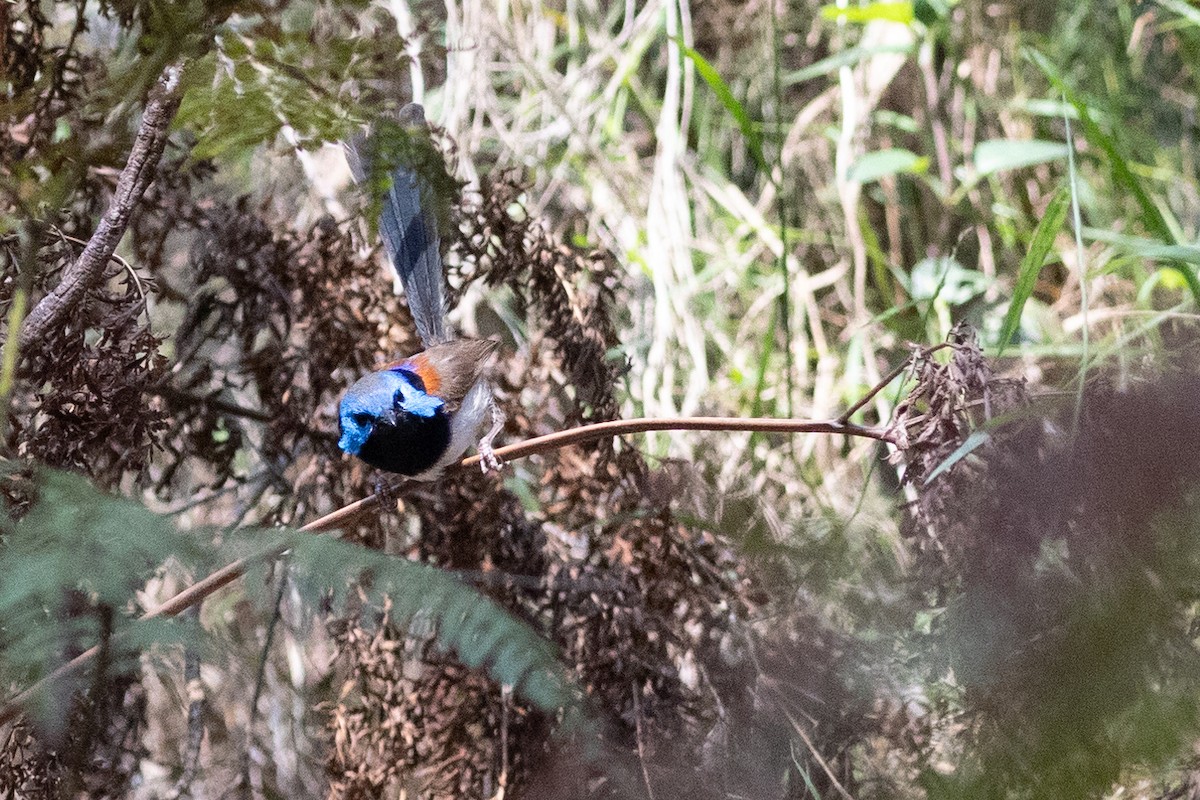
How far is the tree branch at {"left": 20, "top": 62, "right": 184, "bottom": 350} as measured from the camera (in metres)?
1.76

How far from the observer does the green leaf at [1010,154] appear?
390 cm

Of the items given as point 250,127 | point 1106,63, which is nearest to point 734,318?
point 1106,63

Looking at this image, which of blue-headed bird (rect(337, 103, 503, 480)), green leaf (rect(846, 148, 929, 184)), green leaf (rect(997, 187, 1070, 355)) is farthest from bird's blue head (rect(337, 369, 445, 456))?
green leaf (rect(846, 148, 929, 184))

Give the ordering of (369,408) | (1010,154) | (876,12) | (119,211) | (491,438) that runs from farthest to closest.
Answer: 1. (1010,154)
2. (876,12)
3. (491,438)
4. (369,408)
5. (119,211)

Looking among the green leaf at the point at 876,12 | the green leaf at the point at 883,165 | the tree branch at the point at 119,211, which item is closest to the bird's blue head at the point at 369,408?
the tree branch at the point at 119,211

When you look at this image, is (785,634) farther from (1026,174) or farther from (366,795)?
(1026,174)

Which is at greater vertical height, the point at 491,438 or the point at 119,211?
the point at 119,211

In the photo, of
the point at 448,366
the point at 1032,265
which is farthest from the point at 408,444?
the point at 1032,265

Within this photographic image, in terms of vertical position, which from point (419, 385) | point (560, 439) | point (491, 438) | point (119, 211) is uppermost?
point (119, 211)

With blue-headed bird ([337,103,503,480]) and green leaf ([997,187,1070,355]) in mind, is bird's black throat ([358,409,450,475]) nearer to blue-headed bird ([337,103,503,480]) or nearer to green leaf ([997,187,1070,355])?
blue-headed bird ([337,103,503,480])

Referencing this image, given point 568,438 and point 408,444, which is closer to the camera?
point 568,438

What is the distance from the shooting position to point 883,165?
4148 mm

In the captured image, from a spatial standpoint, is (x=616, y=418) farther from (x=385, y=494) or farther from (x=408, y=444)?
(x=385, y=494)

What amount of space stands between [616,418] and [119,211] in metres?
1.21
